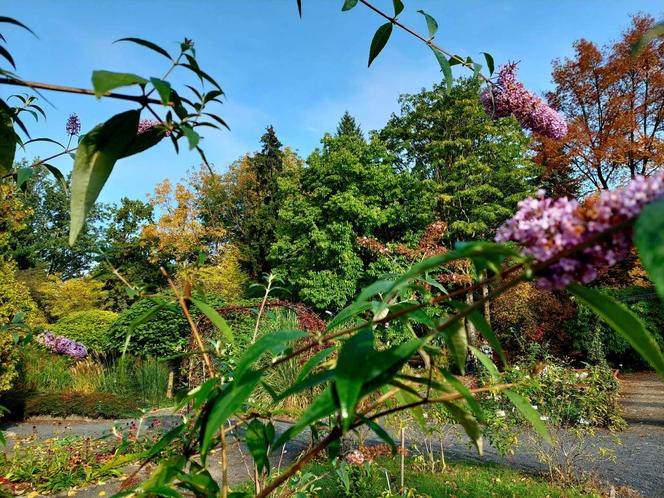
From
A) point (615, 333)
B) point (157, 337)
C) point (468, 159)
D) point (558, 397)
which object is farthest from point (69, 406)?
point (468, 159)

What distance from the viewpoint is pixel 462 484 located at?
3561mm

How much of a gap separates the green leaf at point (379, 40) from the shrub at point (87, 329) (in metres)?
11.6

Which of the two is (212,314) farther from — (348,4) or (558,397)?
(558,397)

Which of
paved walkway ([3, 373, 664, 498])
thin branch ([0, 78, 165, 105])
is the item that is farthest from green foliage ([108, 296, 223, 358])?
thin branch ([0, 78, 165, 105])

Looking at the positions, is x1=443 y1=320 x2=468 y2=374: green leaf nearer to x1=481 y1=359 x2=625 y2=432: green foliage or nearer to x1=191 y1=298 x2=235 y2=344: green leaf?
x1=191 y1=298 x2=235 y2=344: green leaf

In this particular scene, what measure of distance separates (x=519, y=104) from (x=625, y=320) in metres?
1.39

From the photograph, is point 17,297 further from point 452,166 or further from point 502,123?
point 502,123

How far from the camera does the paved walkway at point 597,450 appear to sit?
3875mm

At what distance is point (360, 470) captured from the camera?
11.6 ft

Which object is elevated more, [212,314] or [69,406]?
[212,314]

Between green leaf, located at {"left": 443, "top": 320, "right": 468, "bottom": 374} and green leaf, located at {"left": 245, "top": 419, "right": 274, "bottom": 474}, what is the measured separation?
0.92ft

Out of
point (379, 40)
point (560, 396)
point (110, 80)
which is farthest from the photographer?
point (560, 396)

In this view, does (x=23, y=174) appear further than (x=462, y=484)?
No

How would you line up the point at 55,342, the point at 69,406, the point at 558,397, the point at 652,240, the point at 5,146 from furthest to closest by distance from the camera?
the point at 69,406, the point at 55,342, the point at 558,397, the point at 5,146, the point at 652,240
